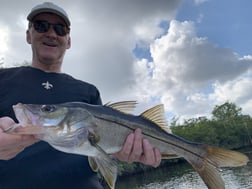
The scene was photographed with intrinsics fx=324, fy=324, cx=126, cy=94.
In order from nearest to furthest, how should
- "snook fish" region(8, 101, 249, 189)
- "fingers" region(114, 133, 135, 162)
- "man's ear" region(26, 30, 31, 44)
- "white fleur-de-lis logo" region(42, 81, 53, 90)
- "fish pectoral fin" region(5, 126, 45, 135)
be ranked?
"fish pectoral fin" region(5, 126, 45, 135) < "snook fish" region(8, 101, 249, 189) < "fingers" region(114, 133, 135, 162) < "white fleur-de-lis logo" region(42, 81, 53, 90) < "man's ear" region(26, 30, 31, 44)

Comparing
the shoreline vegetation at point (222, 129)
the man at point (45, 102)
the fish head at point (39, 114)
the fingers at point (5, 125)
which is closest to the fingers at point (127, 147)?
the man at point (45, 102)

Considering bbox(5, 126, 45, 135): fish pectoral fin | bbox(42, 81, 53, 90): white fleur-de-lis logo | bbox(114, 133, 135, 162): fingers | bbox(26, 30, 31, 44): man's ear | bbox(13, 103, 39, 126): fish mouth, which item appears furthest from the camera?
bbox(26, 30, 31, 44): man's ear

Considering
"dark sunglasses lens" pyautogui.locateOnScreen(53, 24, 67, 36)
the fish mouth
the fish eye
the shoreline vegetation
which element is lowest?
the fish mouth

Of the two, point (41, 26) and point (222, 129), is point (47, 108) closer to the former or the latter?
point (41, 26)

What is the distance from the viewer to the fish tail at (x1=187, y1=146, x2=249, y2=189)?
2.98m

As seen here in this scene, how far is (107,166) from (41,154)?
69 centimetres

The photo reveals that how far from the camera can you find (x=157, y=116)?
3.29 metres

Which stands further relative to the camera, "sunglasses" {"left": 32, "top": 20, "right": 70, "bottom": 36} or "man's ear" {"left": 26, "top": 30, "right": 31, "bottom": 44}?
"man's ear" {"left": 26, "top": 30, "right": 31, "bottom": 44}

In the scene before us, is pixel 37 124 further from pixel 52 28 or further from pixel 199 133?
pixel 199 133

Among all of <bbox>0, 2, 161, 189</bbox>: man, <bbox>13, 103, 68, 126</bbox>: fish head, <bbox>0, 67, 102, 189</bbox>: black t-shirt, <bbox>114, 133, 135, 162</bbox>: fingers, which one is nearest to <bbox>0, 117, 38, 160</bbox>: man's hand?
<bbox>0, 2, 161, 189</bbox>: man

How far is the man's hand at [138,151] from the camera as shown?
9.61 ft

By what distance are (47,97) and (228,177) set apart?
106 feet

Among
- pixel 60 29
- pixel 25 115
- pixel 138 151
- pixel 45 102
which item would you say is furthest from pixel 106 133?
pixel 60 29

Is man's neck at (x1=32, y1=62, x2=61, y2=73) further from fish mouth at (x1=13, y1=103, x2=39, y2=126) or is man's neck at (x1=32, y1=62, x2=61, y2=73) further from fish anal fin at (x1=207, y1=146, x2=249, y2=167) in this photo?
fish anal fin at (x1=207, y1=146, x2=249, y2=167)
